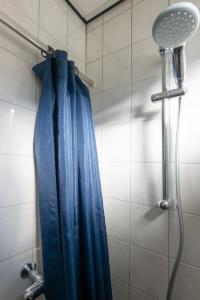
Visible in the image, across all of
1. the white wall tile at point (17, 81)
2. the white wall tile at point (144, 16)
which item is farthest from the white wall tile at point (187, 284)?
the white wall tile at point (144, 16)

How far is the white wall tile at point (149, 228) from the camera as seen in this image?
837 mm

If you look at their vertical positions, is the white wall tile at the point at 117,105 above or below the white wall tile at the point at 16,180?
above

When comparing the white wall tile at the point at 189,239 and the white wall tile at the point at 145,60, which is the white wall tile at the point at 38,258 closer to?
the white wall tile at the point at 189,239

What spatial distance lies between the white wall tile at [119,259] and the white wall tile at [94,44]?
1127mm

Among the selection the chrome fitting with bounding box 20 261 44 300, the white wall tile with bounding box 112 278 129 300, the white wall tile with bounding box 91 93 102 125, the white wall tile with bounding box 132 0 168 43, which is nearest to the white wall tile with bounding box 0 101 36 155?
the white wall tile with bounding box 91 93 102 125

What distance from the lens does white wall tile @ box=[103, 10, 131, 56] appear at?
40.6 inches

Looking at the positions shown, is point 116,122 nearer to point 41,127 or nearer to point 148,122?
point 148,122

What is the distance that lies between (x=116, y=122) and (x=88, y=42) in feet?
2.04

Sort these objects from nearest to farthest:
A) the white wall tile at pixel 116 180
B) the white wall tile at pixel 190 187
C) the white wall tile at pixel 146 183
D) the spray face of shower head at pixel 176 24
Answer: the spray face of shower head at pixel 176 24 → the white wall tile at pixel 190 187 → the white wall tile at pixel 146 183 → the white wall tile at pixel 116 180

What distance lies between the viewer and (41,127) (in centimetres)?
82

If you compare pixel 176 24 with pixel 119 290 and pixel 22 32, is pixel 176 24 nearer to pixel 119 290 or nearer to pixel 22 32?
pixel 22 32

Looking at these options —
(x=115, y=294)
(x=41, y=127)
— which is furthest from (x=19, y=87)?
(x=115, y=294)

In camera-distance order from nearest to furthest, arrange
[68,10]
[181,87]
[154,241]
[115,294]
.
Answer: [181,87]
[154,241]
[115,294]
[68,10]

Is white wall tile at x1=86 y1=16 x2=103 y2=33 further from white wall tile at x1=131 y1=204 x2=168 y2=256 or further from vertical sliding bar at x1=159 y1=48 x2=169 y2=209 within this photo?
white wall tile at x1=131 y1=204 x2=168 y2=256
